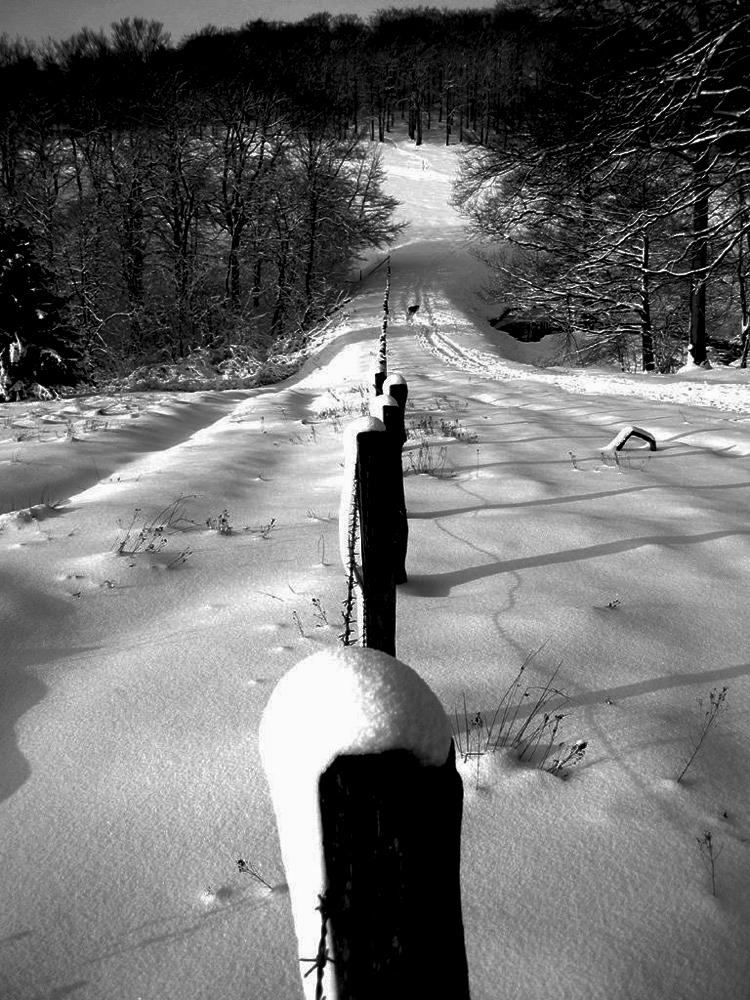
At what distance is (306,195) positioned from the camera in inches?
1078

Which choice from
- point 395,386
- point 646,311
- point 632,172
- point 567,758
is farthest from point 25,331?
point 646,311

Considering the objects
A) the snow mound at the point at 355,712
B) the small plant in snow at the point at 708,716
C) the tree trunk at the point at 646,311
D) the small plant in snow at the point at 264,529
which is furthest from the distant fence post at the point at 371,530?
the tree trunk at the point at 646,311

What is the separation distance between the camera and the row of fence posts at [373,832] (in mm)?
729

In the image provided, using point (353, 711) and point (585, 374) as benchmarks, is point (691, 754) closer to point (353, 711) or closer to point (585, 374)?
point (353, 711)

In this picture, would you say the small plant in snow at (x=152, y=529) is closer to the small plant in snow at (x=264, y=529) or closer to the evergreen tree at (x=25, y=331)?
the small plant in snow at (x=264, y=529)

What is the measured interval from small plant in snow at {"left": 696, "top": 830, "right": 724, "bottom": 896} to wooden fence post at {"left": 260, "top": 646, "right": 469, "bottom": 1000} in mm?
1202

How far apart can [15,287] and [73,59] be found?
971 inches

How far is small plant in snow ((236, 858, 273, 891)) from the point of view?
167 centimetres

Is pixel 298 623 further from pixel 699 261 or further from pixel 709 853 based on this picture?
pixel 699 261

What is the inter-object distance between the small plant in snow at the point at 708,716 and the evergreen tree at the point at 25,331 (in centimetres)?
1342

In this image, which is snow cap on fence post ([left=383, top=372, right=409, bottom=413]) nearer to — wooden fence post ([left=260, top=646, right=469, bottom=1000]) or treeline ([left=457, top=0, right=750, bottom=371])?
wooden fence post ([left=260, top=646, right=469, bottom=1000])

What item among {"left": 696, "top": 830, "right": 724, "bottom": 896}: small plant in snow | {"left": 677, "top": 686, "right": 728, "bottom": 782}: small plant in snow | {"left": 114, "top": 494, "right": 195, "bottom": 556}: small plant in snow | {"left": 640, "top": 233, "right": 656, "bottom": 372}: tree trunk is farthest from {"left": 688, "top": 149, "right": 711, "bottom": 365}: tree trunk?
{"left": 696, "top": 830, "right": 724, "bottom": 896}: small plant in snow

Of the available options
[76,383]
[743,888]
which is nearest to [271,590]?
[743,888]

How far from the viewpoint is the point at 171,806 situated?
1.93 meters
